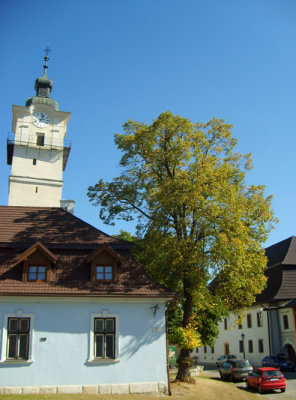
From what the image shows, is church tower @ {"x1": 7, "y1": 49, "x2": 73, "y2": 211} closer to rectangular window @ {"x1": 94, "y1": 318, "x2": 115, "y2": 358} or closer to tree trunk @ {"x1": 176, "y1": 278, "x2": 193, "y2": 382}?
tree trunk @ {"x1": 176, "y1": 278, "x2": 193, "y2": 382}

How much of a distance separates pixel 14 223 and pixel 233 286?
1199 cm

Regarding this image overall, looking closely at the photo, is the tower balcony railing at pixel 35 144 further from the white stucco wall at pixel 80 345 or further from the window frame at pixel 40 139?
the white stucco wall at pixel 80 345

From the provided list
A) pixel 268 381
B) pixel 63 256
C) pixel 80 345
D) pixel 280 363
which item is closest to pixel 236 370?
pixel 268 381

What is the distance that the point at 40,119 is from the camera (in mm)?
45969

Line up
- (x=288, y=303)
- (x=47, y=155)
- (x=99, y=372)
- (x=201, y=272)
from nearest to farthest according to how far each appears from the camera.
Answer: (x=99, y=372), (x=201, y=272), (x=288, y=303), (x=47, y=155)

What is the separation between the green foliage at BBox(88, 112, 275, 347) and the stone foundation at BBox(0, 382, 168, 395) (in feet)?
11.7

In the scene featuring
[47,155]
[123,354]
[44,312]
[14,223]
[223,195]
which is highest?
[47,155]

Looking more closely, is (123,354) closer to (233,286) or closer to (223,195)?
(233,286)

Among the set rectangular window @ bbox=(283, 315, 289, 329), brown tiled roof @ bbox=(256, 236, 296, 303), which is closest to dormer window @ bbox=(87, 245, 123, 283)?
brown tiled roof @ bbox=(256, 236, 296, 303)

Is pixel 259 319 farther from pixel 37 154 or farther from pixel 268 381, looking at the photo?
pixel 37 154

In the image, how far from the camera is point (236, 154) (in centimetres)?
2534

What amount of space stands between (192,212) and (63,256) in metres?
7.37

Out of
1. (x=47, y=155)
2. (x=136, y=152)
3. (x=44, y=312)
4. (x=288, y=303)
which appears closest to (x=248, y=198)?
(x=136, y=152)

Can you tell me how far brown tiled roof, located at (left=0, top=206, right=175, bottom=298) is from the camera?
60.0 feet
